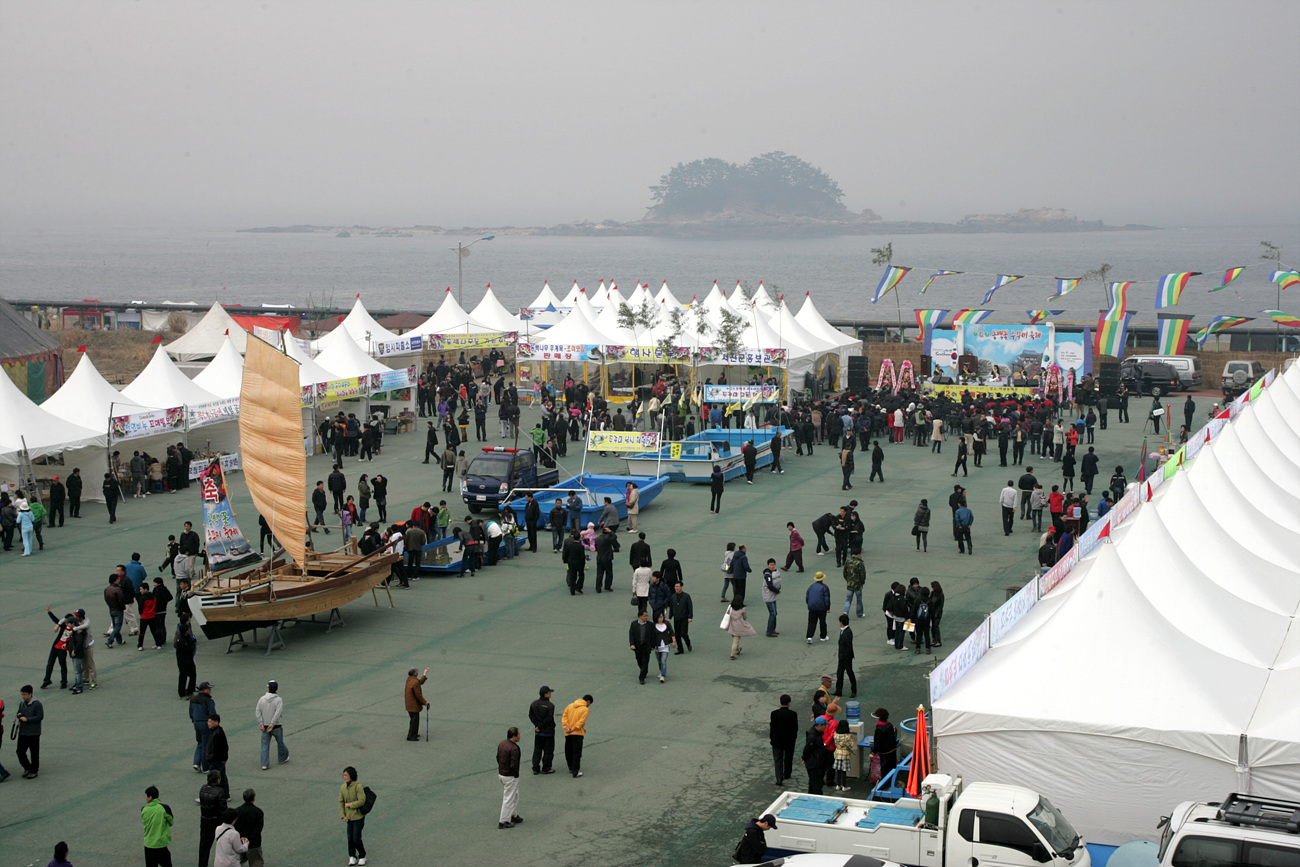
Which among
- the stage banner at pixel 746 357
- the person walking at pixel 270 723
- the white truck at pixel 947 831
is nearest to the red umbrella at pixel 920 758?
the white truck at pixel 947 831

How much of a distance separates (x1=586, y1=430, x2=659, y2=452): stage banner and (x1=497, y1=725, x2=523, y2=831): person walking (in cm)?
1905

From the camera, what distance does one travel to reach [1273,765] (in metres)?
11.3

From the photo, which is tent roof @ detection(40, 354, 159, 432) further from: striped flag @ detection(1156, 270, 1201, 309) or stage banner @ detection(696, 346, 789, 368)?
striped flag @ detection(1156, 270, 1201, 309)

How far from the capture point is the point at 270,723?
1397cm

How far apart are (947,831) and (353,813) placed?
17.3 ft

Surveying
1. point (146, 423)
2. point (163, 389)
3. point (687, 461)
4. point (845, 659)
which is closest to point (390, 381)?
point (163, 389)

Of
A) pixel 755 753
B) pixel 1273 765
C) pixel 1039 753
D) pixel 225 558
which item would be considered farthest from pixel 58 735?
pixel 1273 765

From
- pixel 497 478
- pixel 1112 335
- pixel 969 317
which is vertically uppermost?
pixel 969 317

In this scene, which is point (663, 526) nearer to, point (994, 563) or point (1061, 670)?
point (994, 563)

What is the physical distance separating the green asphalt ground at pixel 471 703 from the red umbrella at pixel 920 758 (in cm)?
161

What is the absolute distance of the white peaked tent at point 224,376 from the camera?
34.5 meters

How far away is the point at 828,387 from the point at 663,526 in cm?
1978

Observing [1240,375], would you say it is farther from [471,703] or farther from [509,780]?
[509,780]

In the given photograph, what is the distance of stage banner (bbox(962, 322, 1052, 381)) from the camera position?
43.3 m
